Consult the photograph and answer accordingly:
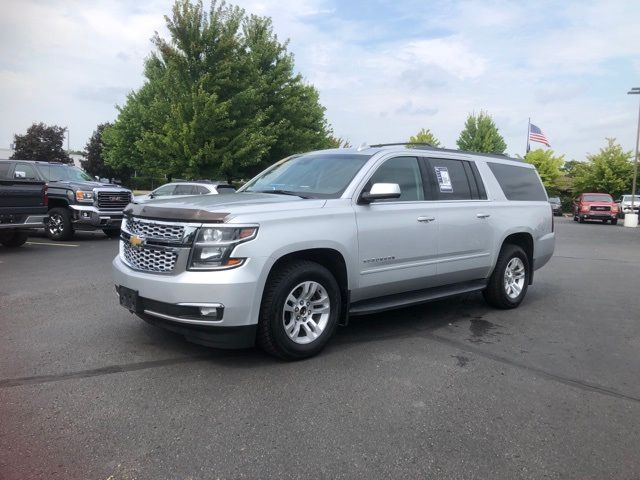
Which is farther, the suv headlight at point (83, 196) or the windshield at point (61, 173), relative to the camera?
the windshield at point (61, 173)

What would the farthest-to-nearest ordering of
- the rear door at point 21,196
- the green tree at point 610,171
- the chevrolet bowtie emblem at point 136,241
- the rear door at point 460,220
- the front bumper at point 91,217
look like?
the green tree at point 610,171, the front bumper at point 91,217, the rear door at point 21,196, the rear door at point 460,220, the chevrolet bowtie emblem at point 136,241

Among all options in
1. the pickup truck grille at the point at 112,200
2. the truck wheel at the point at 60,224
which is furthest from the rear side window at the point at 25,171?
the pickup truck grille at the point at 112,200

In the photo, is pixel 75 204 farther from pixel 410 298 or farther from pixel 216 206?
pixel 410 298

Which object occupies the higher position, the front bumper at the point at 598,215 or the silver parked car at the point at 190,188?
the silver parked car at the point at 190,188

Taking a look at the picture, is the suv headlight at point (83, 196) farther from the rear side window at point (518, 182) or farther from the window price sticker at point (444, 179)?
the rear side window at point (518, 182)

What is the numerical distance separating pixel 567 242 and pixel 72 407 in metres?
16.2

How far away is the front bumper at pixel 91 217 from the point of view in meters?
12.8

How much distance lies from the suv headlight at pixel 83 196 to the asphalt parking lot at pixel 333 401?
721 centimetres

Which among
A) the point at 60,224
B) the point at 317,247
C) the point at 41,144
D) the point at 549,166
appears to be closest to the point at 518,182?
the point at 317,247

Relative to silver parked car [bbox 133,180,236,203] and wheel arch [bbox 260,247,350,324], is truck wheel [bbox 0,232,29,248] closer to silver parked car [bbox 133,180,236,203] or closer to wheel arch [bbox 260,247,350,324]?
silver parked car [bbox 133,180,236,203]

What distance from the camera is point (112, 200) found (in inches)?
523

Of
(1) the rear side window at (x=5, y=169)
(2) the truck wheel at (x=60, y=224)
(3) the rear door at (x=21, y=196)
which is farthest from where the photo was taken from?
(2) the truck wheel at (x=60, y=224)

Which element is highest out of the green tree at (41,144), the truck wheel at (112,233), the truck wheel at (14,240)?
the green tree at (41,144)

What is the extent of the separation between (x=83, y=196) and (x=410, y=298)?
10.2 metres
